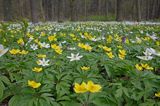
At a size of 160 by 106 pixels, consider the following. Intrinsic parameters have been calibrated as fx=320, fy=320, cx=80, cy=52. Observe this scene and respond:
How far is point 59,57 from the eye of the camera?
3010mm

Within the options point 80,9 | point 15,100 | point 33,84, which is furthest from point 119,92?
point 80,9

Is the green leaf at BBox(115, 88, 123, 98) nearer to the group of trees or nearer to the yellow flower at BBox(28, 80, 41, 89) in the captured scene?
the yellow flower at BBox(28, 80, 41, 89)

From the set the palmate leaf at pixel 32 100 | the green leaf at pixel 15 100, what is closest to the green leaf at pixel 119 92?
the palmate leaf at pixel 32 100

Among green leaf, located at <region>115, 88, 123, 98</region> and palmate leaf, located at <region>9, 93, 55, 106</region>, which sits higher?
green leaf, located at <region>115, 88, 123, 98</region>

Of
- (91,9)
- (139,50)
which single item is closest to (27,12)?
(91,9)

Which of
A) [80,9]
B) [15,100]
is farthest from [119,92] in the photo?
[80,9]

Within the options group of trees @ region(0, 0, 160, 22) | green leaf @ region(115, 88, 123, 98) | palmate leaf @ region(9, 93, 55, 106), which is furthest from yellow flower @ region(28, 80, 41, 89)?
group of trees @ region(0, 0, 160, 22)

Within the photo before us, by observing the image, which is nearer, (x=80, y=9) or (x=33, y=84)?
(x=33, y=84)

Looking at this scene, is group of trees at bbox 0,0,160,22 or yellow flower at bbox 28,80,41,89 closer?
yellow flower at bbox 28,80,41,89

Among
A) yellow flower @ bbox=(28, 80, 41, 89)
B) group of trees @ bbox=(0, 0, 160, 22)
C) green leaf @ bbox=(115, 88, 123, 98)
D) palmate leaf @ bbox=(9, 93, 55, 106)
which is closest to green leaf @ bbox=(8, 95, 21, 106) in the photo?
palmate leaf @ bbox=(9, 93, 55, 106)

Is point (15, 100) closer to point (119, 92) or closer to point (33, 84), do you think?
point (33, 84)

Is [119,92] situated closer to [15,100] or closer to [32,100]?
[32,100]

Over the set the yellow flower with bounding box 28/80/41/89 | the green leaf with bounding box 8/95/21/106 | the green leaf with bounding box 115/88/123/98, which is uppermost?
the yellow flower with bounding box 28/80/41/89

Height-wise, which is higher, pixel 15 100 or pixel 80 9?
pixel 80 9
